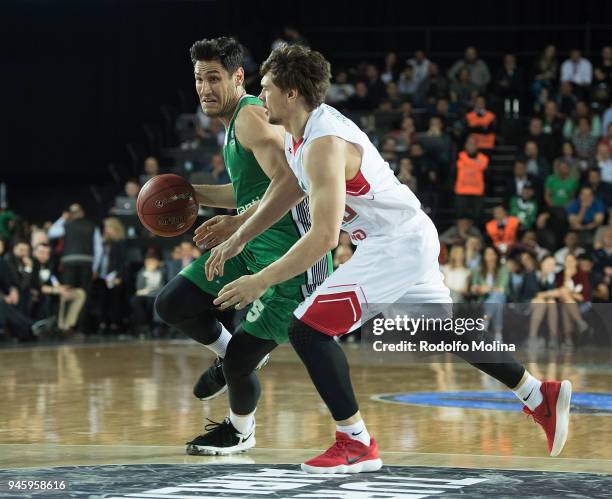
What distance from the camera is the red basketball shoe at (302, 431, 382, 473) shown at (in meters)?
5.12

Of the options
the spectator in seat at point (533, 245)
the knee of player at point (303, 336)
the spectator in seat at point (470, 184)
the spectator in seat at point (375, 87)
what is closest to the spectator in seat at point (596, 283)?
the spectator in seat at point (533, 245)

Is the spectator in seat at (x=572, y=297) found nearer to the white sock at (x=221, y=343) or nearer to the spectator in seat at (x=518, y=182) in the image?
the spectator in seat at (x=518, y=182)

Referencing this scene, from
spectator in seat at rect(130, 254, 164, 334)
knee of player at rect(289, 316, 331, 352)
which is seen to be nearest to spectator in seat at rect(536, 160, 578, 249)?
spectator in seat at rect(130, 254, 164, 334)

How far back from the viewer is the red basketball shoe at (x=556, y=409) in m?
5.41

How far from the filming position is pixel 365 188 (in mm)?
5102

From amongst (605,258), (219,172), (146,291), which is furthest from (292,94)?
(219,172)

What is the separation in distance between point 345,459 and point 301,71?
156 cm

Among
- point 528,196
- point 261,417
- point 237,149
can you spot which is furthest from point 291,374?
point 528,196

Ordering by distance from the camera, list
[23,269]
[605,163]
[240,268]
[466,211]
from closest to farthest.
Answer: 1. [240,268]
2. [23,269]
3. [605,163]
4. [466,211]

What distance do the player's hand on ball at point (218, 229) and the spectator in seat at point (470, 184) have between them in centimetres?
1053

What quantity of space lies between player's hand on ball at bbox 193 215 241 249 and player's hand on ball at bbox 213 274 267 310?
2.97ft

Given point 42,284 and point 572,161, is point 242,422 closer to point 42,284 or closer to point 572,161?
point 42,284

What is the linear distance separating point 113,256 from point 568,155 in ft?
19.2

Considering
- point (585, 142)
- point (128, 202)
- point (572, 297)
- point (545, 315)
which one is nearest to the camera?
point (572, 297)
